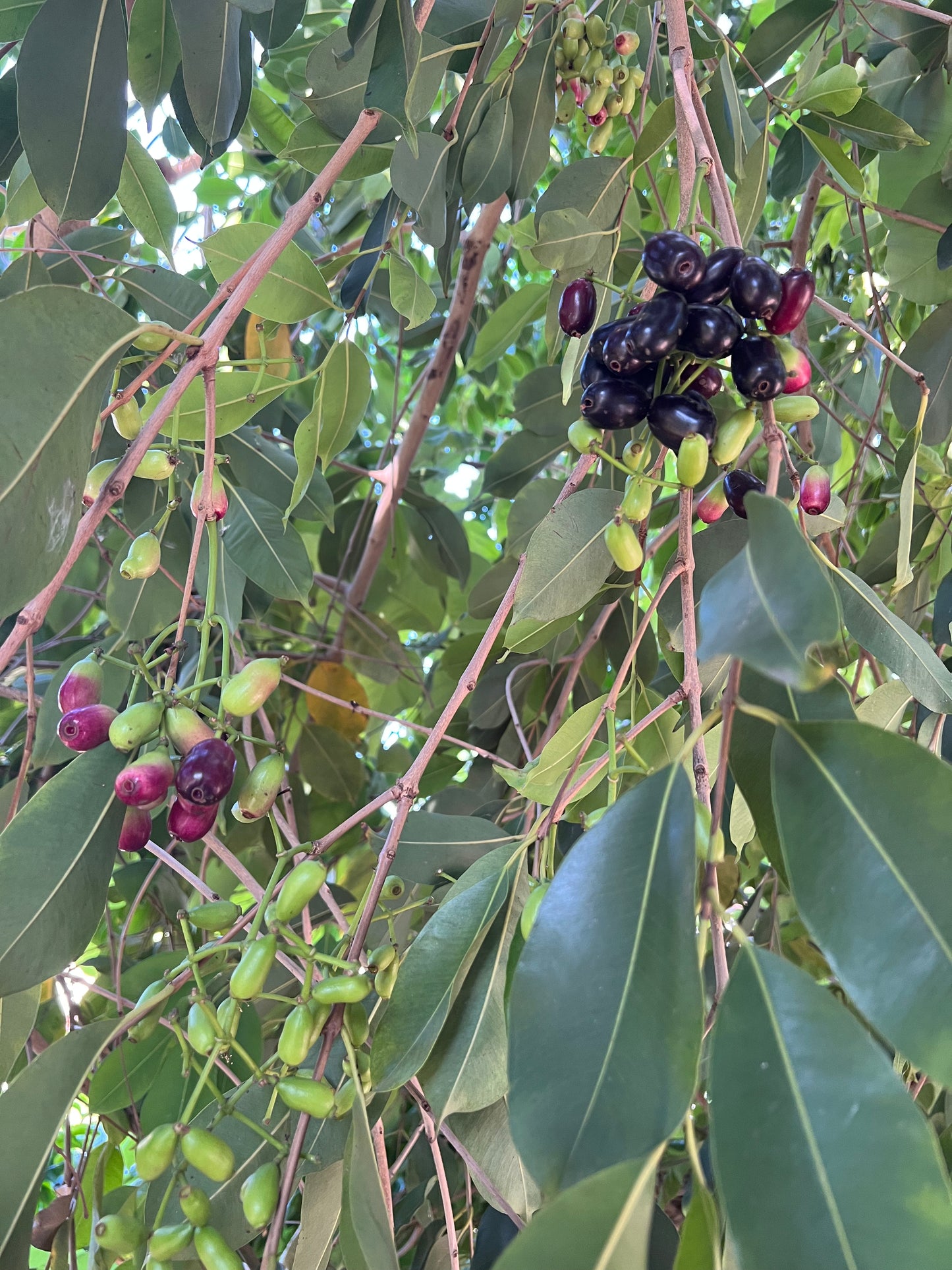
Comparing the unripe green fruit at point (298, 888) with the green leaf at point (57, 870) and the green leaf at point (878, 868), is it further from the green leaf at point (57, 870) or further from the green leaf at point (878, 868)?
the green leaf at point (878, 868)

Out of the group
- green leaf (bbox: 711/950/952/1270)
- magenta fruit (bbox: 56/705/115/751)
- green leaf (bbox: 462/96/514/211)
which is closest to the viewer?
green leaf (bbox: 711/950/952/1270)

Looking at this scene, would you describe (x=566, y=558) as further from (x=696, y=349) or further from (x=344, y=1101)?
(x=344, y=1101)

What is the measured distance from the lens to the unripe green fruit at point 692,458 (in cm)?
59

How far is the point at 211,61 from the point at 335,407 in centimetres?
32

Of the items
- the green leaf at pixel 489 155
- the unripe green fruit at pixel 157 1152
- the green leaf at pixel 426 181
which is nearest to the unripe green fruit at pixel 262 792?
the unripe green fruit at pixel 157 1152

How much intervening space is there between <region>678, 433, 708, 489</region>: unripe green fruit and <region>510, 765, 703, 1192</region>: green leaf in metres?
0.21

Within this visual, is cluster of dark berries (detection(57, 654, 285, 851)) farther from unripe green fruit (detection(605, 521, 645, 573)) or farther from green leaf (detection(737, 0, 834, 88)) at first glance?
green leaf (detection(737, 0, 834, 88))

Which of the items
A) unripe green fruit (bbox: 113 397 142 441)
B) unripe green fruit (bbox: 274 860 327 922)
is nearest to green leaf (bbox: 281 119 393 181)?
unripe green fruit (bbox: 113 397 142 441)

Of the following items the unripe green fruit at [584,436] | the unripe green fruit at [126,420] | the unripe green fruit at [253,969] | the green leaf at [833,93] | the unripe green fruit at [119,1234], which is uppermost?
the green leaf at [833,93]

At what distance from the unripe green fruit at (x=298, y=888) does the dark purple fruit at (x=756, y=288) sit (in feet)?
1.48

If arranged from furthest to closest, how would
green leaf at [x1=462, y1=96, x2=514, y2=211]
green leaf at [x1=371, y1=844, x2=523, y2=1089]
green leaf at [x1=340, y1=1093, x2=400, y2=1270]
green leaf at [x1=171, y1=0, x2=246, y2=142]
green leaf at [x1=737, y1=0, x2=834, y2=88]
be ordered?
green leaf at [x1=737, y1=0, x2=834, y2=88]
green leaf at [x1=462, y1=96, x2=514, y2=211]
green leaf at [x1=171, y1=0, x2=246, y2=142]
green leaf at [x1=371, y1=844, x2=523, y2=1089]
green leaf at [x1=340, y1=1093, x2=400, y2=1270]

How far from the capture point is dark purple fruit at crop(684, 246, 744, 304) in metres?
0.60

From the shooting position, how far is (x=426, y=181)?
0.92 m

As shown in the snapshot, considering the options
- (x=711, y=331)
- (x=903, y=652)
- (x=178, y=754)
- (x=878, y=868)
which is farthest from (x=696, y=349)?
(x=178, y=754)
